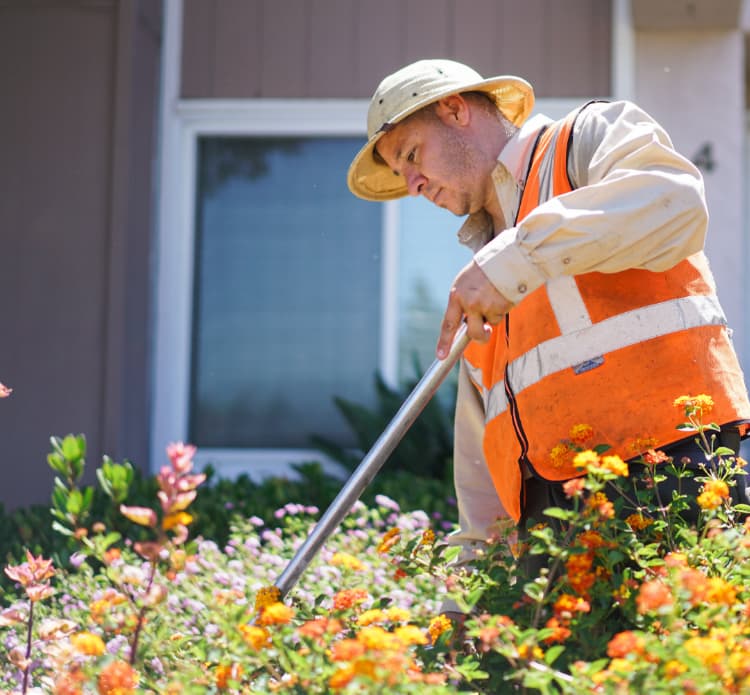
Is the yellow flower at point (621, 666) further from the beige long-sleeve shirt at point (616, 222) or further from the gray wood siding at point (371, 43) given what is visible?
the gray wood siding at point (371, 43)

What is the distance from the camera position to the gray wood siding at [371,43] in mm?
5164

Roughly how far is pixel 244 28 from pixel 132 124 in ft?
2.70

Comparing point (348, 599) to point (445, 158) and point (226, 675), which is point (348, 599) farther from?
point (445, 158)

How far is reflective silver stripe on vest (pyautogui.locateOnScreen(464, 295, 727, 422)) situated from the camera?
1891 millimetres

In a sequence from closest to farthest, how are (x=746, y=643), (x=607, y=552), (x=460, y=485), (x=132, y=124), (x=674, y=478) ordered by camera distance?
(x=746, y=643), (x=607, y=552), (x=674, y=478), (x=460, y=485), (x=132, y=124)

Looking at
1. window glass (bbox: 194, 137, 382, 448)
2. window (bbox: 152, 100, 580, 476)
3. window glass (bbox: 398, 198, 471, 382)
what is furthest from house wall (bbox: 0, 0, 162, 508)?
window glass (bbox: 398, 198, 471, 382)

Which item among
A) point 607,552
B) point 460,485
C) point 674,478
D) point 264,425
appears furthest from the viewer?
point 264,425

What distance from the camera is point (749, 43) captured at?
5.31 meters

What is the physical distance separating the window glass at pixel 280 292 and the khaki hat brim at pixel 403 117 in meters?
2.69

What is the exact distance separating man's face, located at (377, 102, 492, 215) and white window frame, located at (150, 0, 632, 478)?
309cm

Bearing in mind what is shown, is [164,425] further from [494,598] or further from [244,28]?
[494,598]

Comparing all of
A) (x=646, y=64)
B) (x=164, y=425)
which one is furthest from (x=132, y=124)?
(x=646, y=64)

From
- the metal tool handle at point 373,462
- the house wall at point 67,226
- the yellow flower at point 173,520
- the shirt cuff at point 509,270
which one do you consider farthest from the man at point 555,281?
the house wall at point 67,226

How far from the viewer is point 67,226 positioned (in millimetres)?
5000
